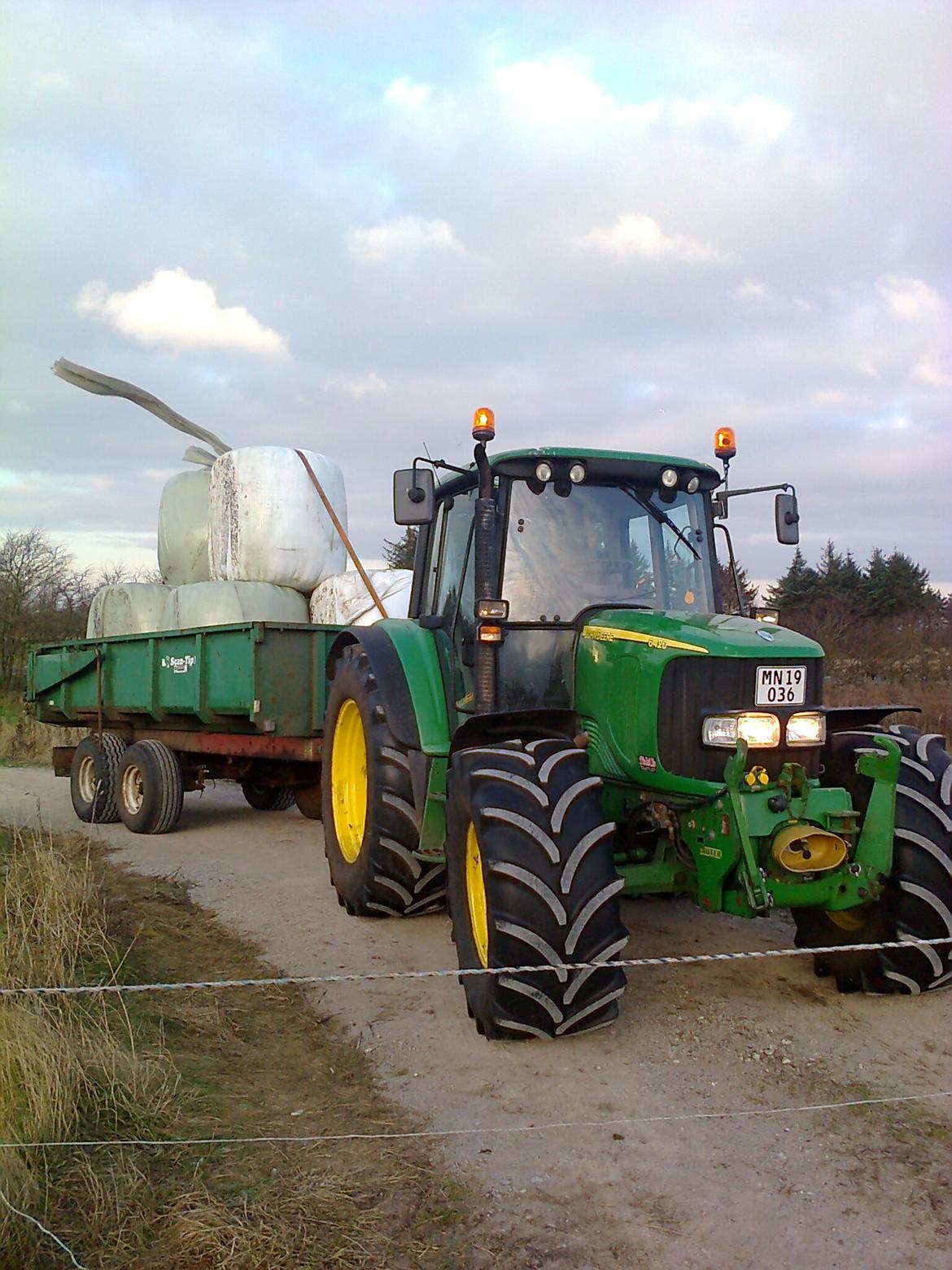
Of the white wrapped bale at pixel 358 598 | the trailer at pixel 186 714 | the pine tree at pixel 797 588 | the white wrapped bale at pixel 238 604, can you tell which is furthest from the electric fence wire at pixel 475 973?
the pine tree at pixel 797 588

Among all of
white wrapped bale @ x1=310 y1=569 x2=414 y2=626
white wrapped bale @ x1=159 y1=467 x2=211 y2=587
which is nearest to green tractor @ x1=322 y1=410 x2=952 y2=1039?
white wrapped bale @ x1=310 y1=569 x2=414 y2=626

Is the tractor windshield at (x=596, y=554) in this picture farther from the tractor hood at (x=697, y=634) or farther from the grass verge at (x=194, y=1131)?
the grass verge at (x=194, y=1131)

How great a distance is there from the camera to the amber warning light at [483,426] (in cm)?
489

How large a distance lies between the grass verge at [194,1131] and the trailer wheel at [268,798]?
560 cm

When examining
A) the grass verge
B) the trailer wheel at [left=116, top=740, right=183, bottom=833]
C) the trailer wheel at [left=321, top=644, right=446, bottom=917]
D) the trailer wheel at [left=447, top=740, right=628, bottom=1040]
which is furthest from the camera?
the trailer wheel at [left=116, top=740, right=183, bottom=833]

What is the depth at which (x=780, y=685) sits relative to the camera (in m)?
4.59

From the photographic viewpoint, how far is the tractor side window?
18.9 feet

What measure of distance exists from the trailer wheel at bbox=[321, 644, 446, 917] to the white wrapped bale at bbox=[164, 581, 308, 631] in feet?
8.40

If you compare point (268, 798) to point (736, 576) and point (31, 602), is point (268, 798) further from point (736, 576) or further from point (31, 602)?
point (31, 602)

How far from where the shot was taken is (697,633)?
459 cm

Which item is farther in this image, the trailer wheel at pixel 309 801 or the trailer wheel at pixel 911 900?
the trailer wheel at pixel 309 801

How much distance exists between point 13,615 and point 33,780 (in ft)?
41.4

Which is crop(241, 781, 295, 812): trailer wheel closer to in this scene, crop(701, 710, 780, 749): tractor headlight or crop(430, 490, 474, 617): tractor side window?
crop(430, 490, 474, 617): tractor side window

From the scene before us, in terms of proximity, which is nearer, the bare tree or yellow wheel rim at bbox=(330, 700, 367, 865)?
yellow wheel rim at bbox=(330, 700, 367, 865)
